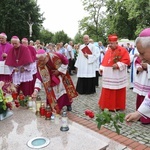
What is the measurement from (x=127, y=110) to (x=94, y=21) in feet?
111

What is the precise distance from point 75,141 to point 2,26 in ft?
86.3

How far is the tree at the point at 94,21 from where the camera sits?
36781 mm

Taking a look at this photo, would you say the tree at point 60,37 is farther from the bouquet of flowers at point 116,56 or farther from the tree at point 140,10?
the bouquet of flowers at point 116,56

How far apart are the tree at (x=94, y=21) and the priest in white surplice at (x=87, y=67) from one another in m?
30.6

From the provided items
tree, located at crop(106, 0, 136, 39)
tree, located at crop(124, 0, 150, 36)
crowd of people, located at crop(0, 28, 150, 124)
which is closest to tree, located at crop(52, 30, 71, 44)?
tree, located at crop(106, 0, 136, 39)

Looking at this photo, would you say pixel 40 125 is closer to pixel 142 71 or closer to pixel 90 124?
pixel 90 124

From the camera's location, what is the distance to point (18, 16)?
A: 28.0m

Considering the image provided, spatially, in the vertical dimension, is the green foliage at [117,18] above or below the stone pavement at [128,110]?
above

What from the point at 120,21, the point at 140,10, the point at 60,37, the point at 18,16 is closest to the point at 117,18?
the point at 120,21

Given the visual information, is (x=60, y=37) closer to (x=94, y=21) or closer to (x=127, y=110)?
(x=94, y=21)

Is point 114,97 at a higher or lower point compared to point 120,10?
lower

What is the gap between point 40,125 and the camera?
3.31m

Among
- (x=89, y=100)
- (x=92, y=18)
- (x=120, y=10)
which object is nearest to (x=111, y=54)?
(x=89, y=100)

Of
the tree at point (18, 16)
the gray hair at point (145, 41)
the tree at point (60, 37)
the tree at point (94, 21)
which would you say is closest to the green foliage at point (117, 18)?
the tree at point (94, 21)
